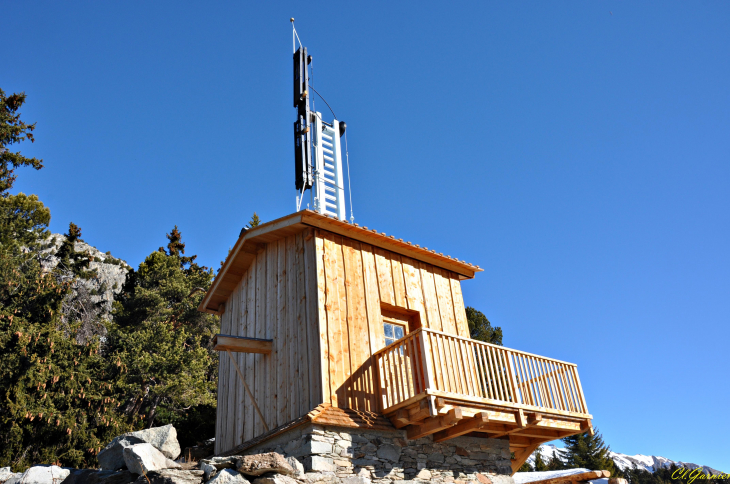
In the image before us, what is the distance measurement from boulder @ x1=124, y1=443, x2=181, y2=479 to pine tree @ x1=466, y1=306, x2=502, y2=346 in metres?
14.4

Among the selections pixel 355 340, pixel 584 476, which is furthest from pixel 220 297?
→ pixel 584 476

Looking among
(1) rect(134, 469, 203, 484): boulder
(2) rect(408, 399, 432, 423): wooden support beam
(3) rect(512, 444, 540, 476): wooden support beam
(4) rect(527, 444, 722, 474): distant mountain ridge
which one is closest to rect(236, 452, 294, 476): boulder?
(1) rect(134, 469, 203, 484): boulder

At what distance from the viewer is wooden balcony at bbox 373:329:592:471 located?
311 inches

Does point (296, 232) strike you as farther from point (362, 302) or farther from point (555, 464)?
point (555, 464)

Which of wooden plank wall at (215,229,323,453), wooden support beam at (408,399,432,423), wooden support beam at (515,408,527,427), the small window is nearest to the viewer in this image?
wooden support beam at (408,399,432,423)

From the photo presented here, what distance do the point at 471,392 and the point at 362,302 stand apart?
2.52 m

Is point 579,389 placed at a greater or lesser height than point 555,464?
greater

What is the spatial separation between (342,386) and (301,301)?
1704 millimetres

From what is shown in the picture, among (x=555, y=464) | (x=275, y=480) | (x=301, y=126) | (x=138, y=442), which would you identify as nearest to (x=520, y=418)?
(x=275, y=480)

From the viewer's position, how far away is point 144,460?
7.45 m

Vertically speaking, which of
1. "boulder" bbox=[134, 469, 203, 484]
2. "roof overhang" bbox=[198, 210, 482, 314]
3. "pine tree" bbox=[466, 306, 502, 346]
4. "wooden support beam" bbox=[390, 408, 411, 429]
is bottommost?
"boulder" bbox=[134, 469, 203, 484]

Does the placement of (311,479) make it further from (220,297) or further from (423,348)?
(220,297)

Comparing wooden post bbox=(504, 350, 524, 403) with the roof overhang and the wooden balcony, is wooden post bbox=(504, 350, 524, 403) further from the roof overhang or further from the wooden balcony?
the roof overhang

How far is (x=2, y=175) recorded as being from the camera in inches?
798
